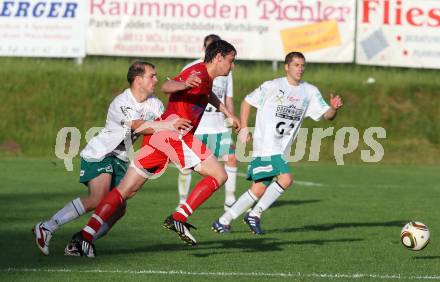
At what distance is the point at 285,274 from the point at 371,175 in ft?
40.0

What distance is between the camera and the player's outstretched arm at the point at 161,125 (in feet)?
33.0

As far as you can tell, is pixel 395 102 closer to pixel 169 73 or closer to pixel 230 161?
pixel 169 73

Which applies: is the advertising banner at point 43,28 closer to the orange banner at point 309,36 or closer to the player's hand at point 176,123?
the orange banner at point 309,36

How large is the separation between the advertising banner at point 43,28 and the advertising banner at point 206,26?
12.5 inches

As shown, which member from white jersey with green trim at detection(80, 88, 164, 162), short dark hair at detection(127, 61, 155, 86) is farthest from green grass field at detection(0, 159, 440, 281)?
short dark hair at detection(127, 61, 155, 86)

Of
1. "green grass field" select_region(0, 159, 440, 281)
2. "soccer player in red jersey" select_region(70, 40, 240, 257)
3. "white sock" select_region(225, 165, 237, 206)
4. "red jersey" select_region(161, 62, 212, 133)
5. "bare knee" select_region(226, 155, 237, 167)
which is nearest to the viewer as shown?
"green grass field" select_region(0, 159, 440, 281)

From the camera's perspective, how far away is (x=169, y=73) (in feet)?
82.5

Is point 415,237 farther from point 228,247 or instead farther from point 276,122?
point 276,122

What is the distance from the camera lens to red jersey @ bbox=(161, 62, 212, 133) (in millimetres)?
10250

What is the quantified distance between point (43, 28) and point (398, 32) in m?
8.18

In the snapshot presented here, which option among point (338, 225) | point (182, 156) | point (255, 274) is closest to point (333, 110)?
point (338, 225)

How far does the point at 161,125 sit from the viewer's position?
10.1 meters

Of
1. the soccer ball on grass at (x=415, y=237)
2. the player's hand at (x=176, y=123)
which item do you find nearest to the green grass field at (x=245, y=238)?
the soccer ball on grass at (x=415, y=237)

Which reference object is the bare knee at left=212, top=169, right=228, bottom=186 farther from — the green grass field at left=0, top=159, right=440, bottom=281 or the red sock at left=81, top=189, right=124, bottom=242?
the red sock at left=81, top=189, right=124, bottom=242
